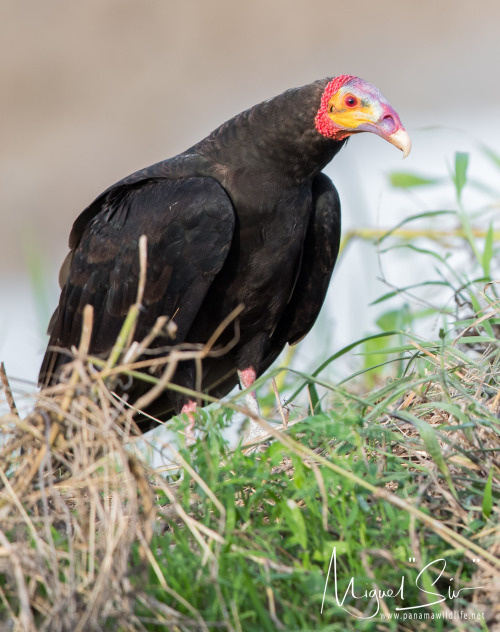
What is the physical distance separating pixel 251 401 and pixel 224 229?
779mm

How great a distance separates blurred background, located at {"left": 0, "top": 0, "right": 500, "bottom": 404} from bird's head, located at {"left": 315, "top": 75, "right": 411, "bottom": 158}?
4.00 m

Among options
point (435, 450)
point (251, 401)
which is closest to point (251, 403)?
point (251, 401)

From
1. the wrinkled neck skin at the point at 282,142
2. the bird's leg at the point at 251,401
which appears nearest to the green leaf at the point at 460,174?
the wrinkled neck skin at the point at 282,142

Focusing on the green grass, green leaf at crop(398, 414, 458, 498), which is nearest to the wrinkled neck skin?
the green grass

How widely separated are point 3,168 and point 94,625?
A: 8.62m

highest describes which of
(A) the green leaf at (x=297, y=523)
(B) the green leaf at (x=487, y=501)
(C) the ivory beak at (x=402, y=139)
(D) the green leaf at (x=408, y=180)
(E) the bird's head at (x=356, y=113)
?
(E) the bird's head at (x=356, y=113)

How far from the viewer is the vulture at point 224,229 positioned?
133 inches

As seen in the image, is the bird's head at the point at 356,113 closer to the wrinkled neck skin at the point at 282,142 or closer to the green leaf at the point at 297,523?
the wrinkled neck skin at the point at 282,142

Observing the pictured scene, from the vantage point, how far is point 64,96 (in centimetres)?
1031

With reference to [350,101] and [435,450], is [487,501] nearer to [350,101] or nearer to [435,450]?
[435,450]

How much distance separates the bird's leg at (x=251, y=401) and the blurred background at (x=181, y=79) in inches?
154

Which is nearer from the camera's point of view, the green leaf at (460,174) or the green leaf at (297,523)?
the green leaf at (297,523)

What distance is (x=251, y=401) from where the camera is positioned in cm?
372

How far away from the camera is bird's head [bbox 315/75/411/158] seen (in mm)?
3447
